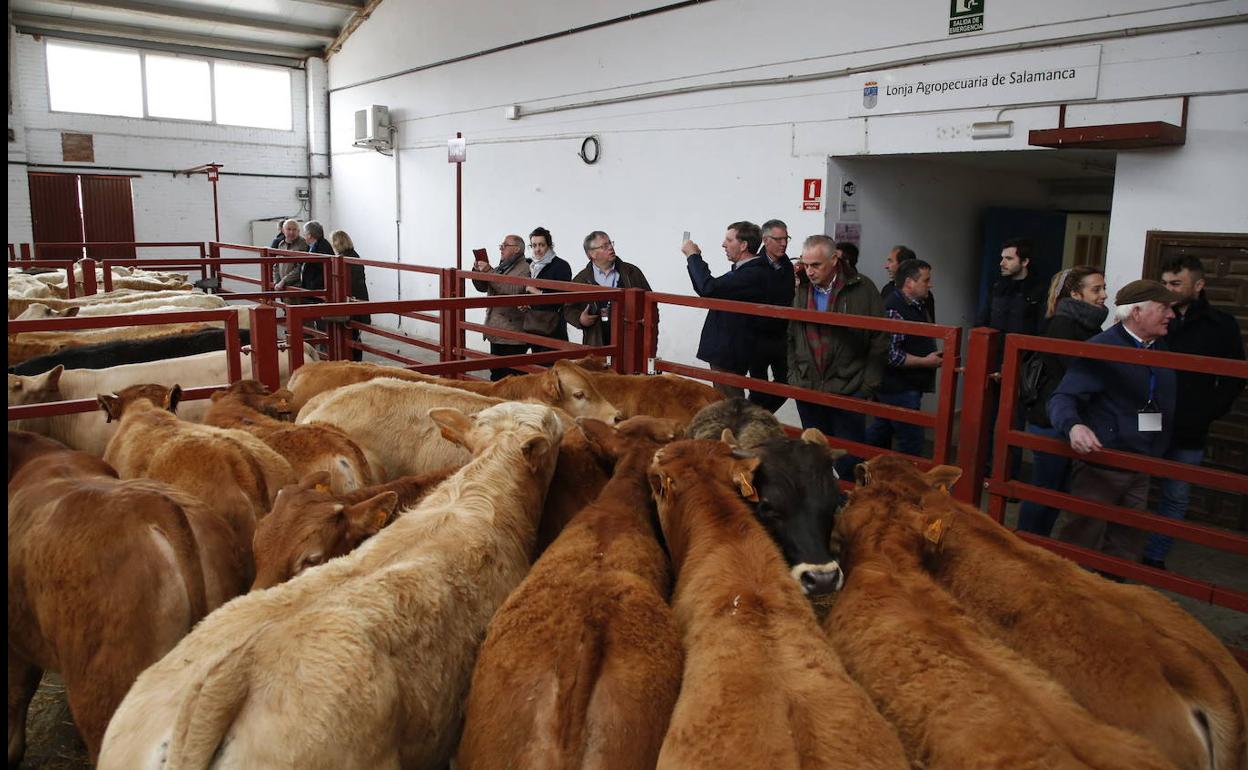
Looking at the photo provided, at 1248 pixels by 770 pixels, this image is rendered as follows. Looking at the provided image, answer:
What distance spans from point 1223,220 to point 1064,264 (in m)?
4.53

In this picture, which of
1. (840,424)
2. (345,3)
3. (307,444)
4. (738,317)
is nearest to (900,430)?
(840,424)

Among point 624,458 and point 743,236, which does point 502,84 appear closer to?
point 743,236

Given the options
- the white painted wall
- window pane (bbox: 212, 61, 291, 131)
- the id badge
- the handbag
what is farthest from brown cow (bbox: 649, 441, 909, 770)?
window pane (bbox: 212, 61, 291, 131)

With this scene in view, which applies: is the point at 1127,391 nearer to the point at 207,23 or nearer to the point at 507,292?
the point at 507,292

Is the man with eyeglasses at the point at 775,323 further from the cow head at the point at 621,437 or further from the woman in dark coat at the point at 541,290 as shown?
the cow head at the point at 621,437

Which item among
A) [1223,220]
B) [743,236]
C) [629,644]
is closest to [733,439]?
A: [629,644]

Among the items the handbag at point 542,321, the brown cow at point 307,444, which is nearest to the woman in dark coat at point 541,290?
the handbag at point 542,321

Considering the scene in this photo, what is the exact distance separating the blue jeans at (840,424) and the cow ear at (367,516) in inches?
125

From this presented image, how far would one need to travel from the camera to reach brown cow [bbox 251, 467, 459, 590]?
2.55 metres

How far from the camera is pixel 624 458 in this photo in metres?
3.19

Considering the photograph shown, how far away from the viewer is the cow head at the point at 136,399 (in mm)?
3848

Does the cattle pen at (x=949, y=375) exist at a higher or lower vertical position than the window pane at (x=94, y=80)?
lower

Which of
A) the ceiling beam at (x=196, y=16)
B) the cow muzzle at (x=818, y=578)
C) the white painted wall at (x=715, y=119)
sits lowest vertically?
the cow muzzle at (x=818, y=578)

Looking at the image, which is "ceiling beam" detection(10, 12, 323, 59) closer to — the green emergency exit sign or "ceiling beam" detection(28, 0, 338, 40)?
"ceiling beam" detection(28, 0, 338, 40)
